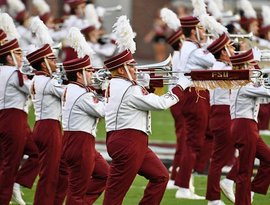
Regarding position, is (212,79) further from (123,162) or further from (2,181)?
(2,181)

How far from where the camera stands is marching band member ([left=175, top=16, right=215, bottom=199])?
50.9 ft

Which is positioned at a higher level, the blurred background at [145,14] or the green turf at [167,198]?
the green turf at [167,198]

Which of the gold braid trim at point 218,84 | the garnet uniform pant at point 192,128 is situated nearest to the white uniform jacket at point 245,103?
the gold braid trim at point 218,84

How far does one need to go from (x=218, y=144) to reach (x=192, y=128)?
0.75 metres

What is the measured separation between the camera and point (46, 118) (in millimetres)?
13859

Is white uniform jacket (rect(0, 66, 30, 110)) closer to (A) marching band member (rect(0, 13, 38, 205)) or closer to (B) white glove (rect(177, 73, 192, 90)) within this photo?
(A) marching band member (rect(0, 13, 38, 205))

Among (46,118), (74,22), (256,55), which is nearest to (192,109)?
(256,55)

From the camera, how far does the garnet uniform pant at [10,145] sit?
46.1ft

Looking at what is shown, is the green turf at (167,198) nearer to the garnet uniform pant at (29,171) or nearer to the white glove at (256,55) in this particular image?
the garnet uniform pant at (29,171)

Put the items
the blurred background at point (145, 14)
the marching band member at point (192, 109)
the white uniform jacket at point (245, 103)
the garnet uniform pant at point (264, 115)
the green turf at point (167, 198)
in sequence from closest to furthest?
the white uniform jacket at point (245, 103) < the green turf at point (167, 198) < the marching band member at point (192, 109) < the garnet uniform pant at point (264, 115) < the blurred background at point (145, 14)

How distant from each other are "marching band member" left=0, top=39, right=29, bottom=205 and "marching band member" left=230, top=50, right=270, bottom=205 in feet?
7.00

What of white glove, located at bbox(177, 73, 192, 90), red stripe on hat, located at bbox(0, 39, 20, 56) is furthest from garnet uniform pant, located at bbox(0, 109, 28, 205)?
white glove, located at bbox(177, 73, 192, 90)

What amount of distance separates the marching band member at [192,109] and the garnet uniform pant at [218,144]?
11.0 inches

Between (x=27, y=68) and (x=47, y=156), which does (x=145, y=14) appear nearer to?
(x=27, y=68)
